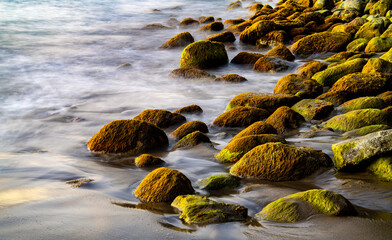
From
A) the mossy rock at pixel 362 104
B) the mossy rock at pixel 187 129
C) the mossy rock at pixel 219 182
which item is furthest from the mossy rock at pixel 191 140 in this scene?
the mossy rock at pixel 362 104

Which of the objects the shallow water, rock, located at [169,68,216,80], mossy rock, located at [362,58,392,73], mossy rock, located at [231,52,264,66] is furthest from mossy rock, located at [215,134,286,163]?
mossy rock, located at [231,52,264,66]

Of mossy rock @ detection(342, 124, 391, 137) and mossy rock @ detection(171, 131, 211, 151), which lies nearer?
mossy rock @ detection(342, 124, 391, 137)

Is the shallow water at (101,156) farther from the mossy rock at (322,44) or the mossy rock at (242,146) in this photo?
the mossy rock at (322,44)

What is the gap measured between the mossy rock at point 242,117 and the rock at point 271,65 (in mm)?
3193

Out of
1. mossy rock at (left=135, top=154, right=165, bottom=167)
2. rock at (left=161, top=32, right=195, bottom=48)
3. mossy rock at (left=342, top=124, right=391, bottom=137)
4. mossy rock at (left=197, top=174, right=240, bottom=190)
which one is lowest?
mossy rock at (left=135, top=154, right=165, bottom=167)

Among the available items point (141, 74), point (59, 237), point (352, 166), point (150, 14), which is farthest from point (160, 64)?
point (150, 14)

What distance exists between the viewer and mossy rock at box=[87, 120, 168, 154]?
14.8 ft

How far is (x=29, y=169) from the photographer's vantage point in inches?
157

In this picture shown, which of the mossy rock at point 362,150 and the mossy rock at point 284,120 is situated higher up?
the mossy rock at point 362,150

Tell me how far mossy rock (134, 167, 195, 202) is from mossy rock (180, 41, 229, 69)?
5.67m

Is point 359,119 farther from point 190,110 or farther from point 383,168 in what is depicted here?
point 190,110

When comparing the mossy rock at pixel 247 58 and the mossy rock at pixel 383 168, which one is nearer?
the mossy rock at pixel 383 168

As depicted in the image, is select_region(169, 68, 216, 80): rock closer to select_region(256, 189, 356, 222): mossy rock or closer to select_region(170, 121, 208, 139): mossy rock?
select_region(170, 121, 208, 139): mossy rock

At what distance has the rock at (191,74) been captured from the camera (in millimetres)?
7961
